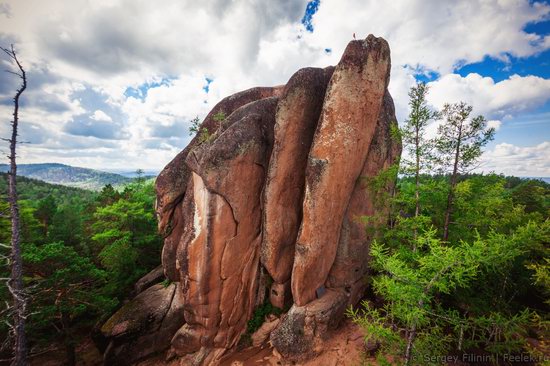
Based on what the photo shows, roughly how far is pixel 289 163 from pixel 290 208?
2557 mm

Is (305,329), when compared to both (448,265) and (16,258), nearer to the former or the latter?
(448,265)

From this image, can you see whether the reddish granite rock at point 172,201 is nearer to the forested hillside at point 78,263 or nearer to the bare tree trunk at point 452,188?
the forested hillside at point 78,263

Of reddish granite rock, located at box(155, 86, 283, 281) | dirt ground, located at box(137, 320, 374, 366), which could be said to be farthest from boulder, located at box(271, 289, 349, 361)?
reddish granite rock, located at box(155, 86, 283, 281)

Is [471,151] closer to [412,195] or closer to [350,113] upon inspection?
[412,195]

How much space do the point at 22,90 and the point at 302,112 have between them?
38.6ft

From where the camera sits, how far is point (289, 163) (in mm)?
12453

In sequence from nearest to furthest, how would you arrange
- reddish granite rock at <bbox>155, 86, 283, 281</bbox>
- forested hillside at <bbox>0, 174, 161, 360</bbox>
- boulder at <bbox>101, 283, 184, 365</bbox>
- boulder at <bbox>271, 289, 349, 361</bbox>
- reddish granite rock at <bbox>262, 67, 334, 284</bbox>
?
1. boulder at <bbox>271, 289, 349, 361</bbox>
2. reddish granite rock at <bbox>262, 67, 334, 284</bbox>
3. forested hillside at <bbox>0, 174, 161, 360</bbox>
4. boulder at <bbox>101, 283, 184, 365</bbox>
5. reddish granite rock at <bbox>155, 86, 283, 281</bbox>

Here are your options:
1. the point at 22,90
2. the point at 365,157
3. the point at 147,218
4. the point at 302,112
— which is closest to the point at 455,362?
the point at 365,157

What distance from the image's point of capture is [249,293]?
14.5 meters

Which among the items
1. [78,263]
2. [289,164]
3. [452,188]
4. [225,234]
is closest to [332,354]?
[225,234]

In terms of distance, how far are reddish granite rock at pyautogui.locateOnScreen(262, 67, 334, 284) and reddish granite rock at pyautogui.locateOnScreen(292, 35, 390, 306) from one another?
1.21 meters

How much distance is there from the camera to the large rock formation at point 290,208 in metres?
11.3

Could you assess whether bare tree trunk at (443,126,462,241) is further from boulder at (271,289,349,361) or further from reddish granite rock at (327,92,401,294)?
boulder at (271,289,349,361)

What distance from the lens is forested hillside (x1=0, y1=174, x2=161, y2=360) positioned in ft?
41.1
